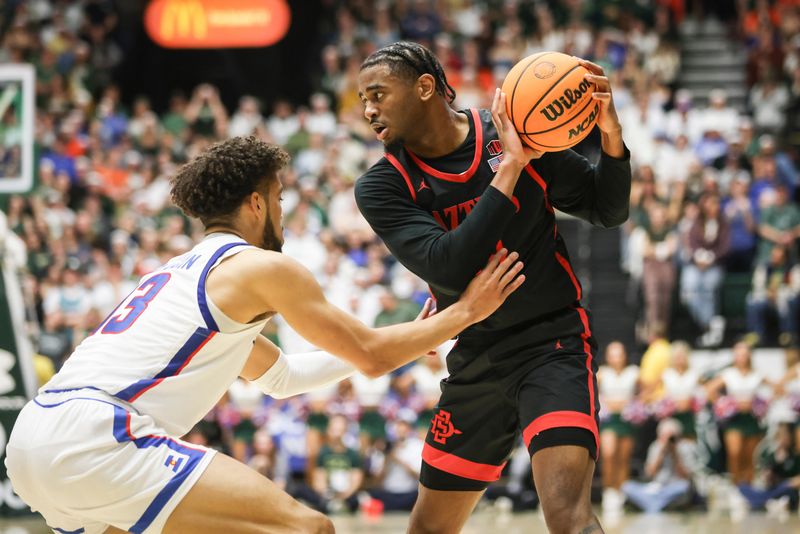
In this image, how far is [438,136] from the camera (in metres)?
4.61

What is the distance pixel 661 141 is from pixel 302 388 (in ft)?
37.2

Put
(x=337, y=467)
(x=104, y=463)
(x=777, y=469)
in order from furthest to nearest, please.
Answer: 1. (x=337, y=467)
2. (x=777, y=469)
3. (x=104, y=463)

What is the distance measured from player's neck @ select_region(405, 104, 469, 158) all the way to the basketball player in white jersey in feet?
1.93

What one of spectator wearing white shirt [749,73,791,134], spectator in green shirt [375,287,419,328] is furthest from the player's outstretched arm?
spectator wearing white shirt [749,73,791,134]

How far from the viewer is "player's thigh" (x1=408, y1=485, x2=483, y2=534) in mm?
4684

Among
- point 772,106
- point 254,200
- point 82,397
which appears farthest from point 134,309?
point 772,106

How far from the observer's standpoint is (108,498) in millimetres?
3703

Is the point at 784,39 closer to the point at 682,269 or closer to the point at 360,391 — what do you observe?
the point at 682,269

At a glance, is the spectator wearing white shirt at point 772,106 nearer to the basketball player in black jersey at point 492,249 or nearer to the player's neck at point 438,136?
the basketball player in black jersey at point 492,249

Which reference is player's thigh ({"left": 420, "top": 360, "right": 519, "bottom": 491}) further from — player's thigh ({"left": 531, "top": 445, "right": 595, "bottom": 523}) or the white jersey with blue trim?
the white jersey with blue trim

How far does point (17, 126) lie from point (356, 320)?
708 cm

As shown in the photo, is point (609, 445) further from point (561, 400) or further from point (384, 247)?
point (561, 400)

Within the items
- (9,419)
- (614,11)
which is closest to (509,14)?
(614,11)

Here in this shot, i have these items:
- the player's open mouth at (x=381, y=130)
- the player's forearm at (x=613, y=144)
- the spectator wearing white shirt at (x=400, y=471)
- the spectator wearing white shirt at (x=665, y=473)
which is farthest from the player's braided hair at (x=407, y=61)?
the spectator wearing white shirt at (x=665, y=473)
